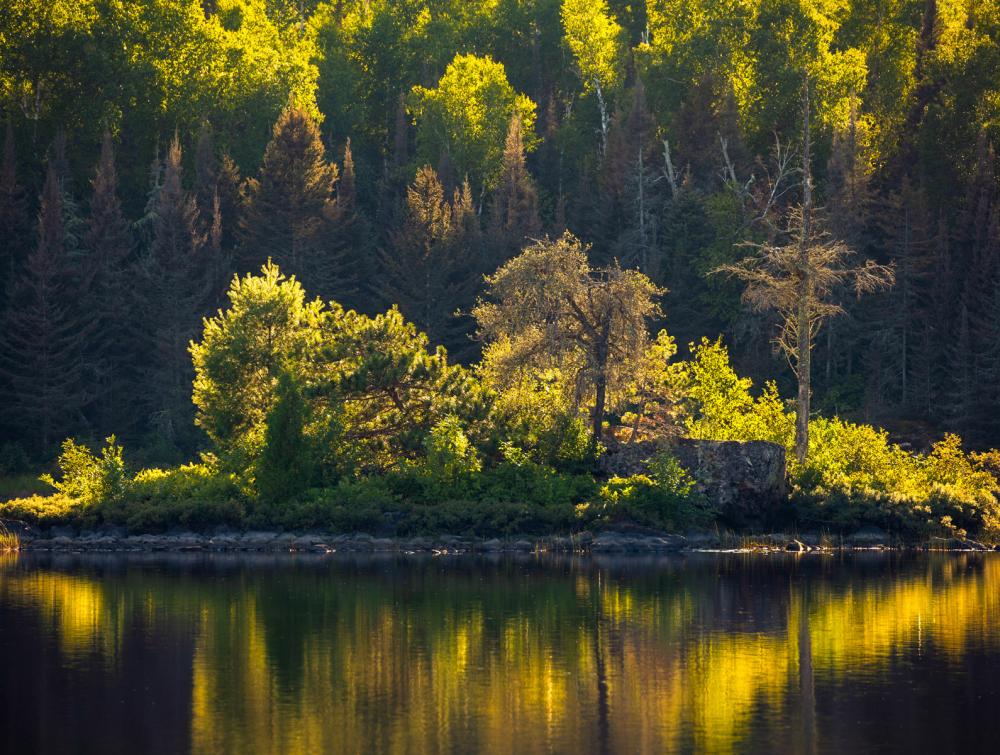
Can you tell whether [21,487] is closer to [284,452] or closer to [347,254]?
[284,452]

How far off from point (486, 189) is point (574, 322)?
5076 centimetres

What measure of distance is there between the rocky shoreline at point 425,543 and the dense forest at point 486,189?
786 inches

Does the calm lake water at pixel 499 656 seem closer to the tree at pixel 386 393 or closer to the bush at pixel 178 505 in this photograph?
the bush at pixel 178 505

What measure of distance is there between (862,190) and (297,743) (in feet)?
212

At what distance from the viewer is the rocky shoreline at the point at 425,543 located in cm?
5062

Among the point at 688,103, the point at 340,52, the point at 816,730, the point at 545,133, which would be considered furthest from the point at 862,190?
the point at 816,730

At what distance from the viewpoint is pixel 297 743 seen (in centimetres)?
2489

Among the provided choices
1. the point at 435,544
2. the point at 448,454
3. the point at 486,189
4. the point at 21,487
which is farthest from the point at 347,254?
the point at 435,544

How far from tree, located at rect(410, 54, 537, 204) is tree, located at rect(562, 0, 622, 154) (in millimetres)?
6777

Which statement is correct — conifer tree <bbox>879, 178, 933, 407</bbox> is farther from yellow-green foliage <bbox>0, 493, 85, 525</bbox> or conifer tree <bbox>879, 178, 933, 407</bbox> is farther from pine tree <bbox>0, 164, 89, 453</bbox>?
yellow-green foliage <bbox>0, 493, 85, 525</bbox>

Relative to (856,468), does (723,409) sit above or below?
above

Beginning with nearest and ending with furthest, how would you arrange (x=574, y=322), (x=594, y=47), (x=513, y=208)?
(x=574, y=322), (x=513, y=208), (x=594, y=47)

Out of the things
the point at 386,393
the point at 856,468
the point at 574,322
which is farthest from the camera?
the point at 856,468

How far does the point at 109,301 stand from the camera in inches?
3268
